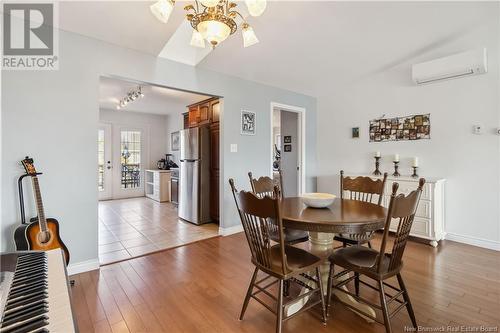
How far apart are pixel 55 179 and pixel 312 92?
399cm

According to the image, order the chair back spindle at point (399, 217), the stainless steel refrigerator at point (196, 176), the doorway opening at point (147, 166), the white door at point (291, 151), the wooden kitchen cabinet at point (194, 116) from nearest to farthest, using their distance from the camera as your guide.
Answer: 1. the chair back spindle at point (399, 217)
2. the doorway opening at point (147, 166)
3. the stainless steel refrigerator at point (196, 176)
4. the wooden kitchen cabinet at point (194, 116)
5. the white door at point (291, 151)

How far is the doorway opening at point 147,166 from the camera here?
3.54m

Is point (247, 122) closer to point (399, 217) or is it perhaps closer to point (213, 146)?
point (213, 146)

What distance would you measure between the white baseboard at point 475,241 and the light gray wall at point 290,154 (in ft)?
7.92

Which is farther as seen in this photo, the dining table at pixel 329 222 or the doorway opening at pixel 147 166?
the doorway opening at pixel 147 166

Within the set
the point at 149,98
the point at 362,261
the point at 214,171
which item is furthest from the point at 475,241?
the point at 149,98

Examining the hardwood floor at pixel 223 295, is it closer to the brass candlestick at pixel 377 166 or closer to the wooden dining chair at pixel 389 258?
the wooden dining chair at pixel 389 258

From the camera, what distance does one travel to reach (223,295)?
2059 millimetres

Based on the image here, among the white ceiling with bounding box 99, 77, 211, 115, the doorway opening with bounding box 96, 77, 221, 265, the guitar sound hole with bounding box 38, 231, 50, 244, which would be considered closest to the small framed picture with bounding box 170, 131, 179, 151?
the doorway opening with bounding box 96, 77, 221, 265

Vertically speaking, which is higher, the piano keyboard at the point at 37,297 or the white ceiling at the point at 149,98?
the white ceiling at the point at 149,98

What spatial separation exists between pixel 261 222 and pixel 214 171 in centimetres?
280

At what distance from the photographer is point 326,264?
1.98m

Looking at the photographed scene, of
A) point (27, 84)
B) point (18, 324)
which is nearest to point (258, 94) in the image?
point (27, 84)

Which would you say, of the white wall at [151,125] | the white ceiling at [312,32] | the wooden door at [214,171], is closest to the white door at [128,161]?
the white wall at [151,125]
